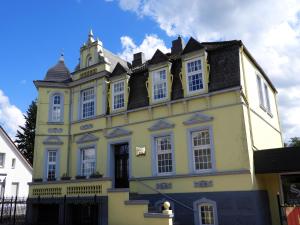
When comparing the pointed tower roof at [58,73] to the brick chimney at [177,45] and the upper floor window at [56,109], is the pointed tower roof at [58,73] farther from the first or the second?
the brick chimney at [177,45]

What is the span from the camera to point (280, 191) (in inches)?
563

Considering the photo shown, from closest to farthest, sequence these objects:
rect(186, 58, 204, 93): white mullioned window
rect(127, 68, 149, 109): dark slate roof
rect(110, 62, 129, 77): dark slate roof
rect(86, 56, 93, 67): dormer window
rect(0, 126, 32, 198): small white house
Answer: rect(186, 58, 204, 93): white mullioned window → rect(127, 68, 149, 109): dark slate roof → rect(110, 62, 129, 77): dark slate roof → rect(86, 56, 93, 67): dormer window → rect(0, 126, 32, 198): small white house

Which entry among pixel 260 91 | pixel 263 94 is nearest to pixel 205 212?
pixel 260 91

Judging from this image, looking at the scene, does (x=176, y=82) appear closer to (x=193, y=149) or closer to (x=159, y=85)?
(x=159, y=85)

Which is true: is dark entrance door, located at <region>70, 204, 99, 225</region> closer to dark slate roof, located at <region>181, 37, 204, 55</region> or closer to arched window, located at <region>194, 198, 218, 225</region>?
arched window, located at <region>194, 198, 218, 225</region>

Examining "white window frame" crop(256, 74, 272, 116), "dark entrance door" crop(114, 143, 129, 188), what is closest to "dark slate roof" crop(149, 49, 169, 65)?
"dark entrance door" crop(114, 143, 129, 188)

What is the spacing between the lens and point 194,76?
15680 mm

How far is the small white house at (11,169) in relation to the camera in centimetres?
3103

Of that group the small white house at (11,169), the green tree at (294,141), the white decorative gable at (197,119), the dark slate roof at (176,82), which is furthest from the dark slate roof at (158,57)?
the green tree at (294,141)

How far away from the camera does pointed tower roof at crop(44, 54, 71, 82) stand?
2114 cm

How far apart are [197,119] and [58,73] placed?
11.3 meters

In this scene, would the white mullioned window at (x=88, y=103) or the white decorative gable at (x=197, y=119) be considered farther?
the white mullioned window at (x=88, y=103)

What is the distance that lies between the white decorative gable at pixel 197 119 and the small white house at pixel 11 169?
75.0ft

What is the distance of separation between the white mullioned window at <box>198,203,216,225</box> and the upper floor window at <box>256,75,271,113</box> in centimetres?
659
